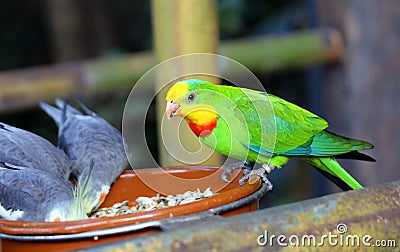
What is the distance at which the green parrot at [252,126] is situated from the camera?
5.35ft

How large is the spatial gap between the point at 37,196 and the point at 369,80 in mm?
2516

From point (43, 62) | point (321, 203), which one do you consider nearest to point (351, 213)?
point (321, 203)

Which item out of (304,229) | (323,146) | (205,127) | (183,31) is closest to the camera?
(304,229)

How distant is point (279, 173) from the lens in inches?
191

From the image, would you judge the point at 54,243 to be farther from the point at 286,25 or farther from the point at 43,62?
the point at 43,62

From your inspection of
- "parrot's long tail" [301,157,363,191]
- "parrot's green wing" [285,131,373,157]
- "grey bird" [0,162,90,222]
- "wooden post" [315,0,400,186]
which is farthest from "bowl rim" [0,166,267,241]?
"wooden post" [315,0,400,186]

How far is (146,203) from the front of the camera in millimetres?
1558

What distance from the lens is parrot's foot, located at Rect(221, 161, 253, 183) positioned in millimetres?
1551

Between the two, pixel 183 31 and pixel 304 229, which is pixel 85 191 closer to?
pixel 304 229

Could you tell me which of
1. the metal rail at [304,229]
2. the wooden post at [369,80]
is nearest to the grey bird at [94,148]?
the metal rail at [304,229]

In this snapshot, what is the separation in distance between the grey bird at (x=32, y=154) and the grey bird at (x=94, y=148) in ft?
0.20

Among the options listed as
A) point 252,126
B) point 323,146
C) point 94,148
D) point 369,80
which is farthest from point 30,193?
point 369,80

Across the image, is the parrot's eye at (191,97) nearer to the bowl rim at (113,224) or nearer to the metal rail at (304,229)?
the bowl rim at (113,224)

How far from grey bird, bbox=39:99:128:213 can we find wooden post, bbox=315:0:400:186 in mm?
2025
